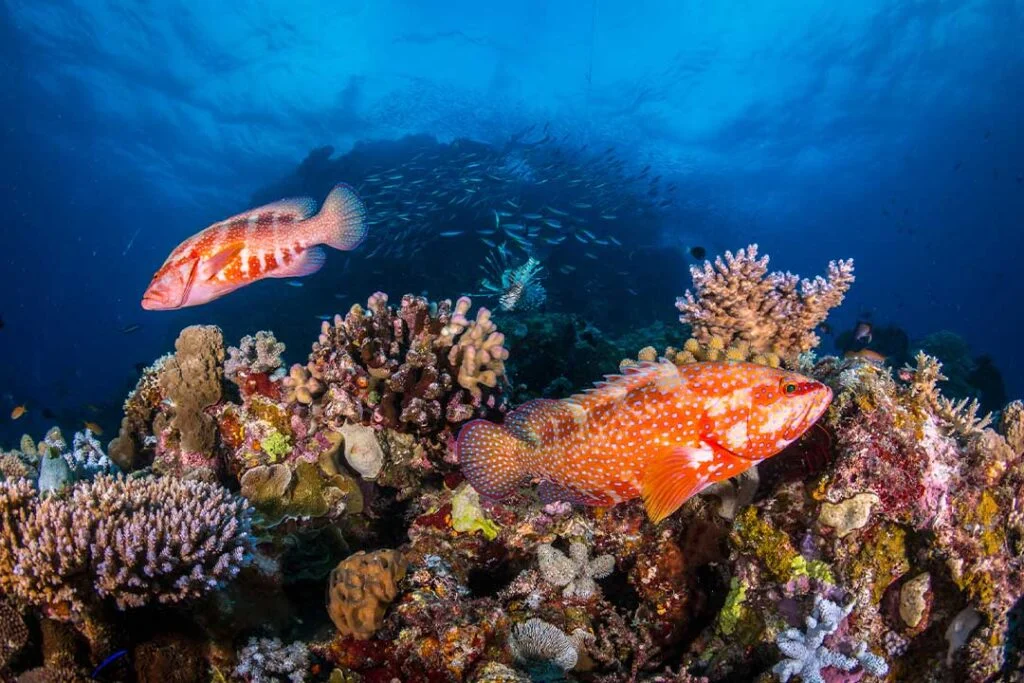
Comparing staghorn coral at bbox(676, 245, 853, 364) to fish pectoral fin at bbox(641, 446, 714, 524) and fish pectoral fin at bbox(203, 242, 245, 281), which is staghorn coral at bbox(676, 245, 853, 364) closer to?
fish pectoral fin at bbox(641, 446, 714, 524)

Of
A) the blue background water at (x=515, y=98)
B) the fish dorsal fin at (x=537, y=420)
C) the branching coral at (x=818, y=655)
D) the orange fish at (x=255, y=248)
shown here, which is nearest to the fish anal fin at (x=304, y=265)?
the orange fish at (x=255, y=248)

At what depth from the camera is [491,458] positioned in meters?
2.95

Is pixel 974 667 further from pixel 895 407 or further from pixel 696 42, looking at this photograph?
pixel 696 42

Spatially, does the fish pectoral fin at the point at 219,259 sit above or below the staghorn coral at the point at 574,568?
above

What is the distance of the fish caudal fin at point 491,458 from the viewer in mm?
2910

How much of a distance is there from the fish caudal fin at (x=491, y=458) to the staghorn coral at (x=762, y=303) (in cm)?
298

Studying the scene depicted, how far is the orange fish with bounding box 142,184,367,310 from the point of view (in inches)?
139

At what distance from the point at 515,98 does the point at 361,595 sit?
6006 centimetres

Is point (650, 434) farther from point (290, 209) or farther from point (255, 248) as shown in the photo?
point (290, 209)

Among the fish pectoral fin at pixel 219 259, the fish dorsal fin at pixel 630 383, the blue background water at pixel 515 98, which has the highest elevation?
the blue background water at pixel 515 98

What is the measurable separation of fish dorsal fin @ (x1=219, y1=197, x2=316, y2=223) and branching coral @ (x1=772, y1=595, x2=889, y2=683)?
4444mm

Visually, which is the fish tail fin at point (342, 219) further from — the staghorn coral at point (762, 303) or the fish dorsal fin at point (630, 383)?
the staghorn coral at point (762, 303)

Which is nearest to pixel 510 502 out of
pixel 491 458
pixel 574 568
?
pixel 574 568

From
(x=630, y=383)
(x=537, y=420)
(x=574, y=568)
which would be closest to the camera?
(x=630, y=383)
